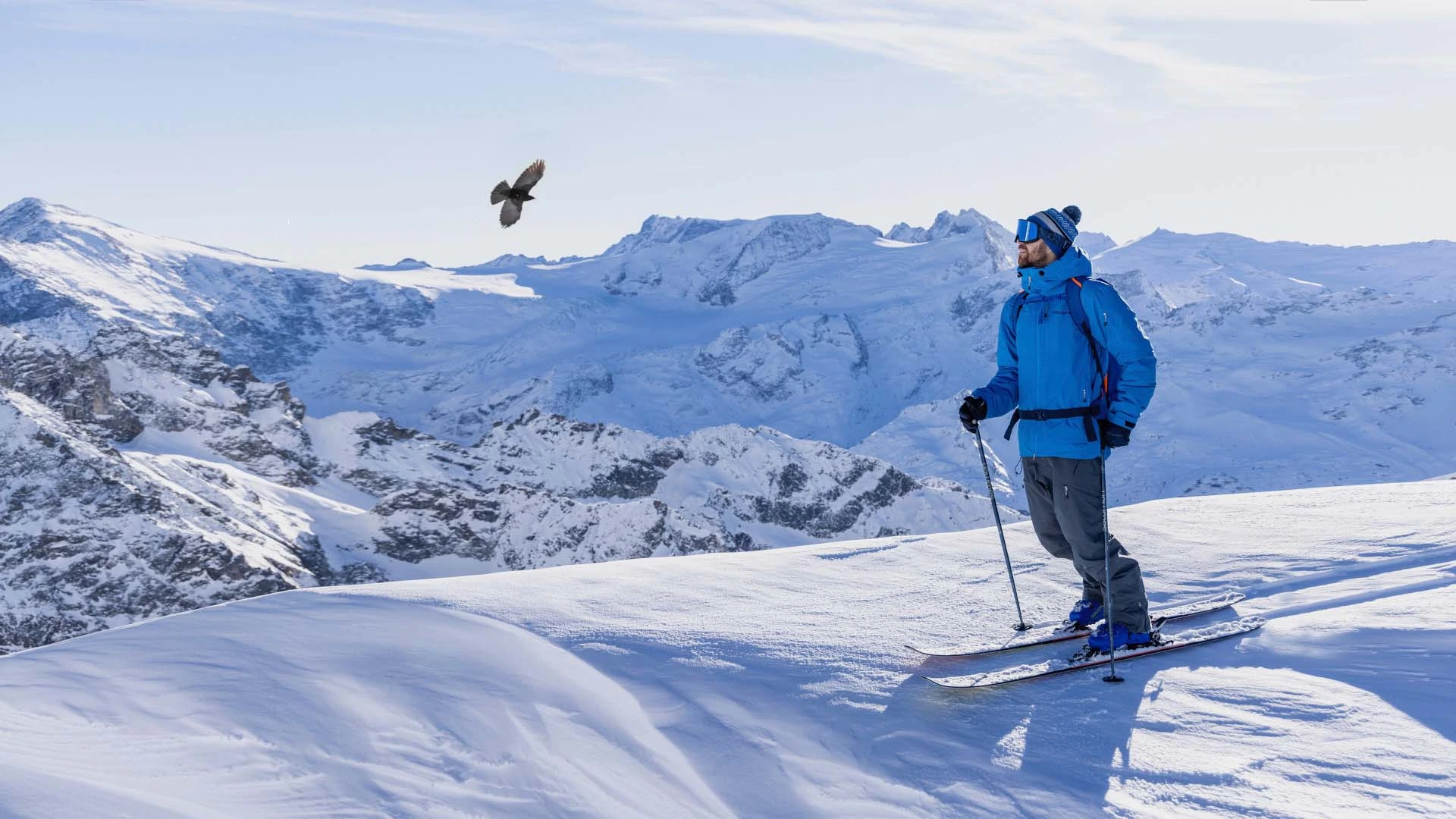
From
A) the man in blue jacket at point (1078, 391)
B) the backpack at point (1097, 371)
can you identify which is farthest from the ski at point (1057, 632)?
the backpack at point (1097, 371)

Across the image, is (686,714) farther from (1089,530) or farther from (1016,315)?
(1016,315)

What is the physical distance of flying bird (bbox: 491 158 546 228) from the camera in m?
15.8

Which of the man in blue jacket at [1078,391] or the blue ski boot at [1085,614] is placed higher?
the man in blue jacket at [1078,391]

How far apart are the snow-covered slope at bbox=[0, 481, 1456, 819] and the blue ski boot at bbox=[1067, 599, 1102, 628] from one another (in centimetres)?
41

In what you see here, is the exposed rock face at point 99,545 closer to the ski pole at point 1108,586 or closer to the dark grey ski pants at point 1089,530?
the dark grey ski pants at point 1089,530

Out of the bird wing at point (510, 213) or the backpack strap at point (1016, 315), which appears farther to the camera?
the bird wing at point (510, 213)

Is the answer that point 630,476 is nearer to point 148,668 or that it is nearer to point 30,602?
point 30,602

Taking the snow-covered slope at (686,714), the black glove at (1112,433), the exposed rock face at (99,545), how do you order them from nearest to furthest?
the snow-covered slope at (686,714) < the black glove at (1112,433) < the exposed rock face at (99,545)

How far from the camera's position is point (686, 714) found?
4969mm

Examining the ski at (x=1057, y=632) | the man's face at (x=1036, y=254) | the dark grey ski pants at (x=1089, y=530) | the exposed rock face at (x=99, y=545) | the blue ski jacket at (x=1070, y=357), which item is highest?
the man's face at (x=1036, y=254)

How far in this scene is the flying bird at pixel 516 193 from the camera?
52.0 ft

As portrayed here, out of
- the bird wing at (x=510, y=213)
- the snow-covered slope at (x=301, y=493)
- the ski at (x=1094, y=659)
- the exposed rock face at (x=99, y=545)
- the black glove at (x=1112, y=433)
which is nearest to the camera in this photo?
the ski at (x=1094, y=659)

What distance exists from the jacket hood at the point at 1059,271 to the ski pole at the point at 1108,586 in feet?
3.25

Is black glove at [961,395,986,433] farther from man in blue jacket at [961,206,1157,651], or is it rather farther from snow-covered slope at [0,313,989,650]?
snow-covered slope at [0,313,989,650]
